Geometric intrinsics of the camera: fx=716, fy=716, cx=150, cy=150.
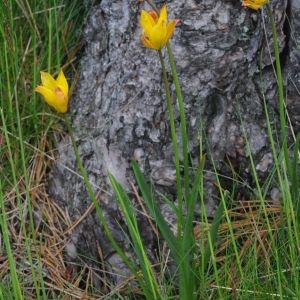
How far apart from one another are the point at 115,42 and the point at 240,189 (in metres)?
0.56

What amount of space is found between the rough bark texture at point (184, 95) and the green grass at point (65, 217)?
0.04m

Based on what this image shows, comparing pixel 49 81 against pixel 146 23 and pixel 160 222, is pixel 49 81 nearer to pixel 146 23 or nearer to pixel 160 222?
pixel 146 23

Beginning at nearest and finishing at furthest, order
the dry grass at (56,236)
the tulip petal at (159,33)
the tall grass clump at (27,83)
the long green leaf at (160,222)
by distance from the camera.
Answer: the tulip petal at (159,33), the long green leaf at (160,222), the dry grass at (56,236), the tall grass clump at (27,83)

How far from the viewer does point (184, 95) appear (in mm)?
1991

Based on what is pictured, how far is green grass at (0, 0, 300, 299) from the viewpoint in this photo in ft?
5.51

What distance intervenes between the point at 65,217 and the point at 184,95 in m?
0.53

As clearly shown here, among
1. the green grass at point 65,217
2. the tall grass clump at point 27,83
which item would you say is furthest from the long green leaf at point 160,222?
the tall grass clump at point 27,83

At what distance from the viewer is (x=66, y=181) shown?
7.17ft

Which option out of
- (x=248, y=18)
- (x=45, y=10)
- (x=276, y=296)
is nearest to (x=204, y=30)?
→ (x=248, y=18)

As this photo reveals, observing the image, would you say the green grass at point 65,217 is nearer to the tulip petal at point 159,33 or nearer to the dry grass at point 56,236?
the dry grass at point 56,236

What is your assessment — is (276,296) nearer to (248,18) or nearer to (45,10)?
(248,18)

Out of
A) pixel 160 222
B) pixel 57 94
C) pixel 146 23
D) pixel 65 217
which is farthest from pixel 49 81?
pixel 65 217

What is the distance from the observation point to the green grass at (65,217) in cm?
168

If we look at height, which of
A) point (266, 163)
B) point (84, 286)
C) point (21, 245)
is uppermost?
point (266, 163)
